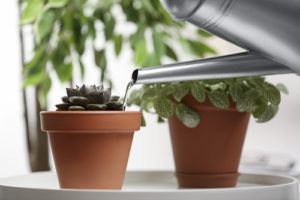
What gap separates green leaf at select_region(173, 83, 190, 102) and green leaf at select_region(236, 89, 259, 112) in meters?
0.07

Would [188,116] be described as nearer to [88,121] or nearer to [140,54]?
[88,121]

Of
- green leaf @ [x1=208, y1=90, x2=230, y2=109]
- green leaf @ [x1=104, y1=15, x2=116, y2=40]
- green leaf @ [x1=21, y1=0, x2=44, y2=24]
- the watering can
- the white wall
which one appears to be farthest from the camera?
the white wall

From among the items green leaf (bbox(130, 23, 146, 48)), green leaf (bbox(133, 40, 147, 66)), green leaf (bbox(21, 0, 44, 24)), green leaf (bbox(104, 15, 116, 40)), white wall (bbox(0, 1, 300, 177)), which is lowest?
white wall (bbox(0, 1, 300, 177))

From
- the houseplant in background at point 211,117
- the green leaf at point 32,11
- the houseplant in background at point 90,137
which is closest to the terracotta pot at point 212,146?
the houseplant in background at point 211,117

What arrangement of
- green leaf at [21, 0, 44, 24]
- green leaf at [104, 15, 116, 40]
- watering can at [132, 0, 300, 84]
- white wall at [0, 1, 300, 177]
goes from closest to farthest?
→ watering can at [132, 0, 300, 84] → green leaf at [21, 0, 44, 24] → green leaf at [104, 15, 116, 40] → white wall at [0, 1, 300, 177]

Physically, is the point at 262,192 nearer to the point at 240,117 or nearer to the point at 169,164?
the point at 240,117

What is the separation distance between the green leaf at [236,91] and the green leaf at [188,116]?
0.18ft

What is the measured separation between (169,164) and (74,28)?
1.22m

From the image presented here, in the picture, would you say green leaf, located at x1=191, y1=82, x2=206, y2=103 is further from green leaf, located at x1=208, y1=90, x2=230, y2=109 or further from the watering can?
the watering can

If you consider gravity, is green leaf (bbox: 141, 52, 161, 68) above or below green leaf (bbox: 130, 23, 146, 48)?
below

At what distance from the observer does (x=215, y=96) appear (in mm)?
625

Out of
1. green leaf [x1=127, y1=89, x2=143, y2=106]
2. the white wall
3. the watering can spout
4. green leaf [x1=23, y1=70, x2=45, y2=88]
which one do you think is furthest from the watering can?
the white wall

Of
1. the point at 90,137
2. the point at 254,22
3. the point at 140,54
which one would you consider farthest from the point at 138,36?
the point at 254,22

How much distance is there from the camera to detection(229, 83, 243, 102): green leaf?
0.62m
